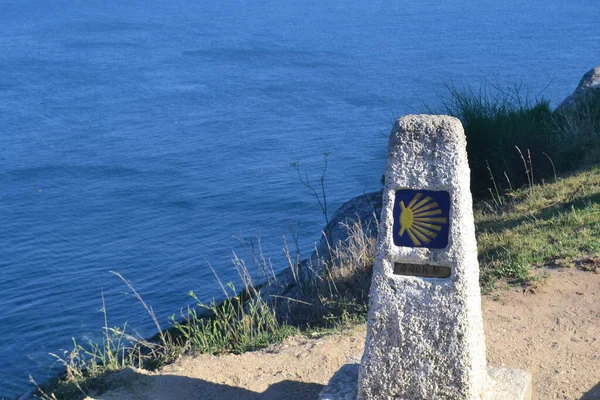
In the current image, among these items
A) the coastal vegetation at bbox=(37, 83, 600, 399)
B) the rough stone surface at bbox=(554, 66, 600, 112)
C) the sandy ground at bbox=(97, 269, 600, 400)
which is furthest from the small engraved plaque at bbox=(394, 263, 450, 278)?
the rough stone surface at bbox=(554, 66, 600, 112)

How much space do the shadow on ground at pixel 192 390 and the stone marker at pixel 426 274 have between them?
1.46 metres

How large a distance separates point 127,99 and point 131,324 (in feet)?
53.0

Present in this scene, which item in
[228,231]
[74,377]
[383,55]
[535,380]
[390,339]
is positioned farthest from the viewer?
[383,55]

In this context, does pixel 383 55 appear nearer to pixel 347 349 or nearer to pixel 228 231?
pixel 228 231

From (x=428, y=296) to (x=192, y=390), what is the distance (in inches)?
99.4

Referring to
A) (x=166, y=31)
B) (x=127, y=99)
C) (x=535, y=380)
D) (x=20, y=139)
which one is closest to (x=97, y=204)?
(x=20, y=139)

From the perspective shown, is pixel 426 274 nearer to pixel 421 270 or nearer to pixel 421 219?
pixel 421 270

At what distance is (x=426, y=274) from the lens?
5.22 m

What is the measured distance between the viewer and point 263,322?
820 centimetres

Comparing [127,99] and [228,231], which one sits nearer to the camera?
[228,231]

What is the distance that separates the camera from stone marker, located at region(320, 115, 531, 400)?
5125 millimetres

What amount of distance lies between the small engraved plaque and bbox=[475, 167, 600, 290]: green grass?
10.3 ft

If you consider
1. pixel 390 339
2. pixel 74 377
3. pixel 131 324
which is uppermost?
pixel 390 339

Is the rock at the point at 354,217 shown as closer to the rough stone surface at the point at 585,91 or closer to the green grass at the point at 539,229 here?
the green grass at the point at 539,229
